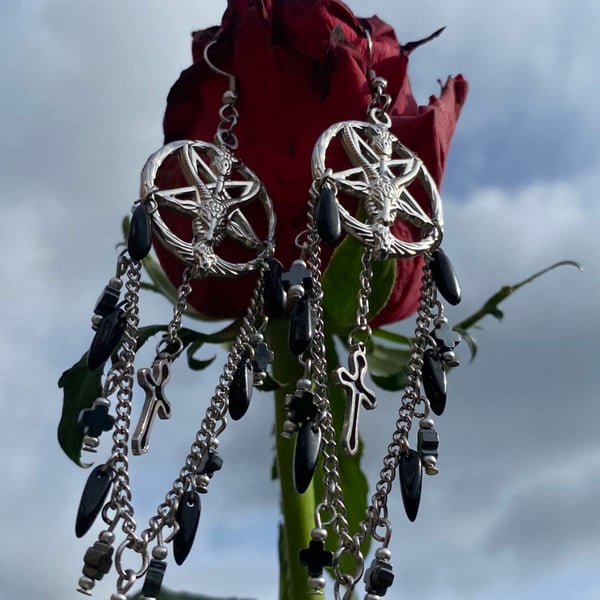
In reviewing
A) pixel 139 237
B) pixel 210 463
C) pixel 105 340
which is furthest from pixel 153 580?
pixel 139 237

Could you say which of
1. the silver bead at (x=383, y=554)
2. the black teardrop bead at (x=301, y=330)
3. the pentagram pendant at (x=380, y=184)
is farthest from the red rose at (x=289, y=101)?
the silver bead at (x=383, y=554)

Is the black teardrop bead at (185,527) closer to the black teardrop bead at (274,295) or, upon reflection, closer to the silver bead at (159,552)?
the silver bead at (159,552)

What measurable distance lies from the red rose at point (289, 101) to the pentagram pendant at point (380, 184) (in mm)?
17

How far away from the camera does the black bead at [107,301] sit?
40.9 inches

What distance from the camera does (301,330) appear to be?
0.96m

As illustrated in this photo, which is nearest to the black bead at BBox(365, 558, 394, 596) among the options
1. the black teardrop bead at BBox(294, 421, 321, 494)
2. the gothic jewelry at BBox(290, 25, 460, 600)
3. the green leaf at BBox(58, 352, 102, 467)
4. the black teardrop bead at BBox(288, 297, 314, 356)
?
the gothic jewelry at BBox(290, 25, 460, 600)

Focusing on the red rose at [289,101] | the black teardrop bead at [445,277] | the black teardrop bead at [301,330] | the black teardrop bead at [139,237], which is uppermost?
the red rose at [289,101]

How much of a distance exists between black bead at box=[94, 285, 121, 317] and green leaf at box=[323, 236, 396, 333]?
23cm

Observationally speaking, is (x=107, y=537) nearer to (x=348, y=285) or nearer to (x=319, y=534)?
(x=319, y=534)

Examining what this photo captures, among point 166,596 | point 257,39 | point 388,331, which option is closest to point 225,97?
point 257,39

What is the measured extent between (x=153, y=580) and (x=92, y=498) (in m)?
0.10

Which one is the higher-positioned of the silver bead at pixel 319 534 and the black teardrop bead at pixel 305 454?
the black teardrop bead at pixel 305 454

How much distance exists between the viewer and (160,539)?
968 millimetres

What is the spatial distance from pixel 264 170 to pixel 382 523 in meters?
0.40
